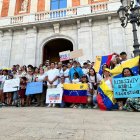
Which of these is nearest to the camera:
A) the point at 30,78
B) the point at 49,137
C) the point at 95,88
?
the point at 49,137

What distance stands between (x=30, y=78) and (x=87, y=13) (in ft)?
25.6

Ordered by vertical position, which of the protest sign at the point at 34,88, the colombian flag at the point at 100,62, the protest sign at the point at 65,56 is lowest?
the protest sign at the point at 34,88

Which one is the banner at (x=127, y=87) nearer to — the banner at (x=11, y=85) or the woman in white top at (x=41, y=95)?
the woman in white top at (x=41, y=95)

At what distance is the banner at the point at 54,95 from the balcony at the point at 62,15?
788cm

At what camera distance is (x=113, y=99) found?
662cm

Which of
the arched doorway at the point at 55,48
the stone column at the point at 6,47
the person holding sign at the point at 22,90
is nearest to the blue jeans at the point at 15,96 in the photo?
the person holding sign at the point at 22,90

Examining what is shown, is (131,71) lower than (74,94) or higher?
higher

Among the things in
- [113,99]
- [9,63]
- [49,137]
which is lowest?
[49,137]

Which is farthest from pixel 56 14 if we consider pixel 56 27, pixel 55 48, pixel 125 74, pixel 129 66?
pixel 125 74

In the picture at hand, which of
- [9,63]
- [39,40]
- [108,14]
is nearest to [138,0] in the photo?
[108,14]

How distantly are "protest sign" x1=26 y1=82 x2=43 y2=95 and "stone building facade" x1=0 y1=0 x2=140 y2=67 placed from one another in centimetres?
586

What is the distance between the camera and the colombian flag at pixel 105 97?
256 inches

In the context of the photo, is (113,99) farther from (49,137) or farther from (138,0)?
(138,0)

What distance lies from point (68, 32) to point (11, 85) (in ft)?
24.7
